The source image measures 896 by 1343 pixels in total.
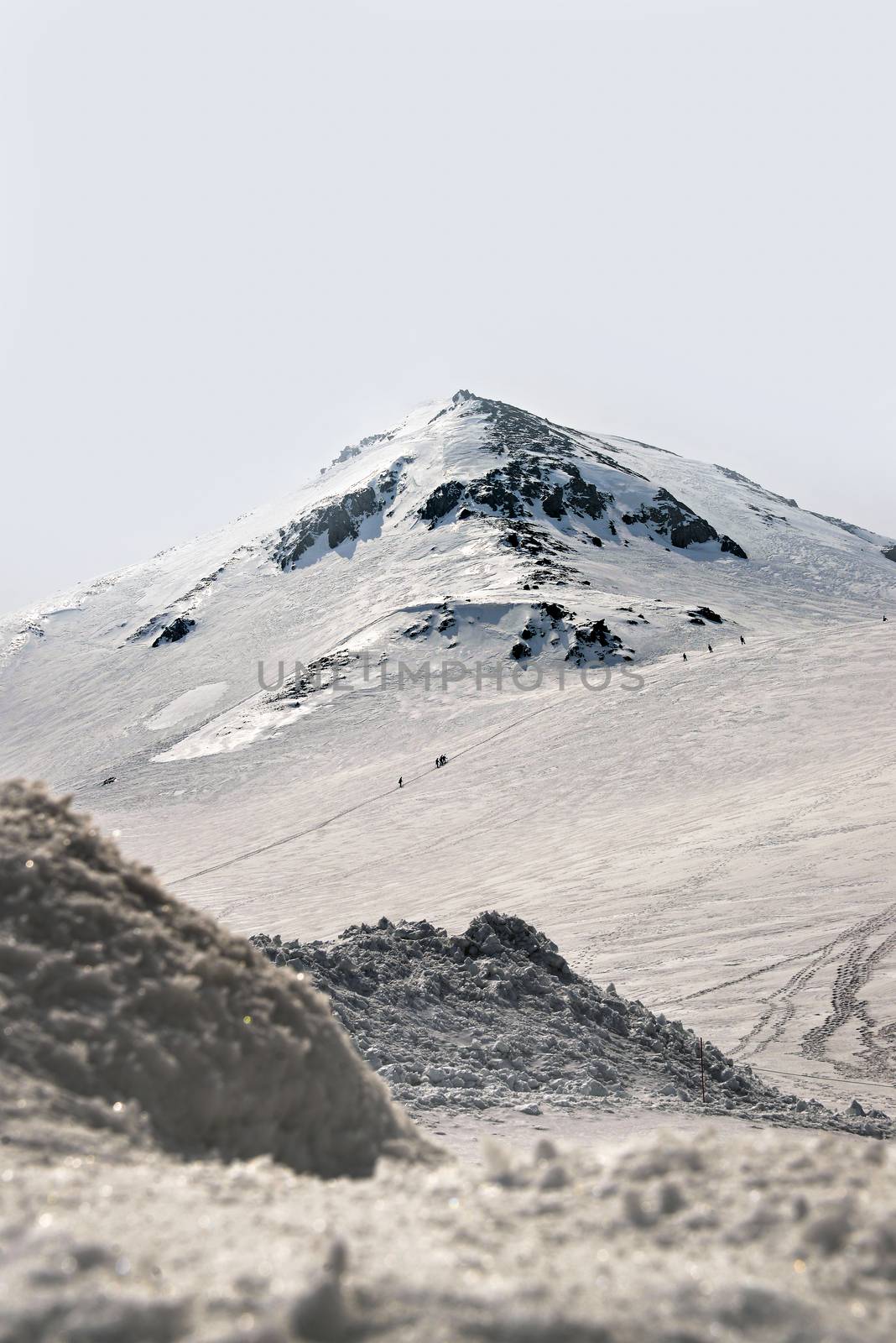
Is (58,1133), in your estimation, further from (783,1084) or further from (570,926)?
(570,926)

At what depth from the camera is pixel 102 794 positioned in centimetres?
4525

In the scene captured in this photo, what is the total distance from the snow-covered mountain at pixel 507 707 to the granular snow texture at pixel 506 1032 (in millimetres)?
2750

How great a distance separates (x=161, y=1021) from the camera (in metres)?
3.39

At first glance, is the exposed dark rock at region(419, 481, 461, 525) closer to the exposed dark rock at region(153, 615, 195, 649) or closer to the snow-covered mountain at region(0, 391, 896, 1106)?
the snow-covered mountain at region(0, 391, 896, 1106)

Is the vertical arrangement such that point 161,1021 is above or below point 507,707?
below

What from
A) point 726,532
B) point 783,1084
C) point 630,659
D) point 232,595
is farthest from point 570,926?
point 726,532

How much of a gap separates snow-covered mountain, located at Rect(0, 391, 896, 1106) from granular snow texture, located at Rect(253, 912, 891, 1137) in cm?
275

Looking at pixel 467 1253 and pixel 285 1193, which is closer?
pixel 467 1253

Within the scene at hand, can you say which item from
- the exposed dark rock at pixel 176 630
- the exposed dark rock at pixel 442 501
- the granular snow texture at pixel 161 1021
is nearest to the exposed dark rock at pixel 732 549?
the exposed dark rock at pixel 442 501

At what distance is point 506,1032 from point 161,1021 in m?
6.17

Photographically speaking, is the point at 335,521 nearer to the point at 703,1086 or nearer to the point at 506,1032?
the point at 506,1032

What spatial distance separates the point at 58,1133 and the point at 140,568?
101 metres

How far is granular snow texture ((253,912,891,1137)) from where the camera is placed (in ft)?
26.1

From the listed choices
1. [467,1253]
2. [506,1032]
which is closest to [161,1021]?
[467,1253]
